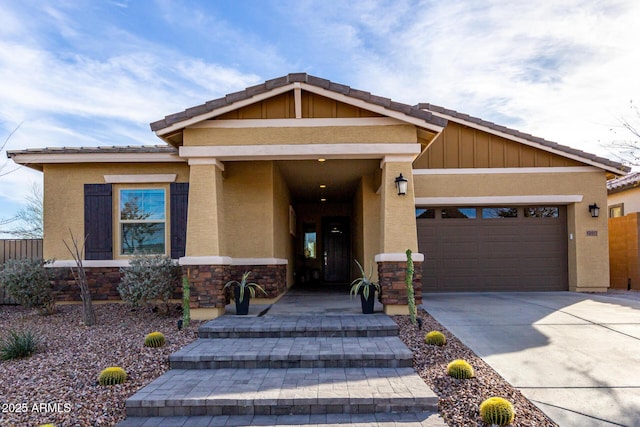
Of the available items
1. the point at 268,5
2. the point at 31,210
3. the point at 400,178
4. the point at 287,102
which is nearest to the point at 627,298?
the point at 400,178

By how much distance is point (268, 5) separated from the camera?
9070mm

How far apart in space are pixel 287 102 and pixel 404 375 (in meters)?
4.88

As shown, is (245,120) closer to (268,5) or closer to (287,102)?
(287,102)

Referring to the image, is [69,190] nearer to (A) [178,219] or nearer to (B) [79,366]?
(A) [178,219]

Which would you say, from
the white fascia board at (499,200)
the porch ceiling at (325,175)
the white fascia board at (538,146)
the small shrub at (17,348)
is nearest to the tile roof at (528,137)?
the white fascia board at (538,146)

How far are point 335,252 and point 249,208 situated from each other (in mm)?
7492

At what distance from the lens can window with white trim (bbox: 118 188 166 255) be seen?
9719mm

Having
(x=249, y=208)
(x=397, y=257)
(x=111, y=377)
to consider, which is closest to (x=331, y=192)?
(x=249, y=208)

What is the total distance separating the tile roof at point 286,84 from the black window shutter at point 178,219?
2320 millimetres

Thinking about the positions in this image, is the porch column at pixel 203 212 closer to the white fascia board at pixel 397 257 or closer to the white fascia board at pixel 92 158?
the white fascia board at pixel 92 158

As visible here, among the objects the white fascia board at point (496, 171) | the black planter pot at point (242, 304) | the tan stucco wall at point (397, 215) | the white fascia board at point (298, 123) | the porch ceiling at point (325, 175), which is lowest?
the black planter pot at point (242, 304)

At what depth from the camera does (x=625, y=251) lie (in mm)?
12820

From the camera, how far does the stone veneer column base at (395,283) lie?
297 inches

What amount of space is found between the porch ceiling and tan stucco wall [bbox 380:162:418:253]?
1.27 meters
